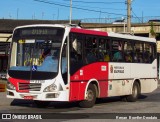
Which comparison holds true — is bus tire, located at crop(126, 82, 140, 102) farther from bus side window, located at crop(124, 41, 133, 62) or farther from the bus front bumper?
the bus front bumper

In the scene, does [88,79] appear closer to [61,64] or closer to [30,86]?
[61,64]

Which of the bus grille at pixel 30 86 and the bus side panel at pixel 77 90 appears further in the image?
the bus side panel at pixel 77 90

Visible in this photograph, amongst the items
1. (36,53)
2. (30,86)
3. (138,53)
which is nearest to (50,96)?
(30,86)

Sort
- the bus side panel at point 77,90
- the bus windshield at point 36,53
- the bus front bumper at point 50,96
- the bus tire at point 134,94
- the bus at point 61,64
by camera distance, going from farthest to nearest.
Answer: the bus tire at point 134,94, the bus side panel at point 77,90, the bus windshield at point 36,53, the bus at point 61,64, the bus front bumper at point 50,96

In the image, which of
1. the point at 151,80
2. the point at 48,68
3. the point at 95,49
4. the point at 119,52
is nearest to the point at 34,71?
the point at 48,68

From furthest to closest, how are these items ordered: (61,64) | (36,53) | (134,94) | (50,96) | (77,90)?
(134,94), (77,90), (36,53), (61,64), (50,96)

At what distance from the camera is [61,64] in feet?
54.8

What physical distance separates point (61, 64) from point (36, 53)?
3.61 ft


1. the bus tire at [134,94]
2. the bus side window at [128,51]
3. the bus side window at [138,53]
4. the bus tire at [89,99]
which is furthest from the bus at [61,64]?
the bus side window at [138,53]

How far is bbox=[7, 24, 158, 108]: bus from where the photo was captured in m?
16.6

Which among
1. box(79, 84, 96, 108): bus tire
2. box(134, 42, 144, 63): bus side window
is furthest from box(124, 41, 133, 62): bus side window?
box(79, 84, 96, 108): bus tire

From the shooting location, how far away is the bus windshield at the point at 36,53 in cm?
1673

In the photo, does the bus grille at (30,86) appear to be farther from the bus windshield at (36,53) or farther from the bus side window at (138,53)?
the bus side window at (138,53)

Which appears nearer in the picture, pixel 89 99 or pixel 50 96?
pixel 50 96
